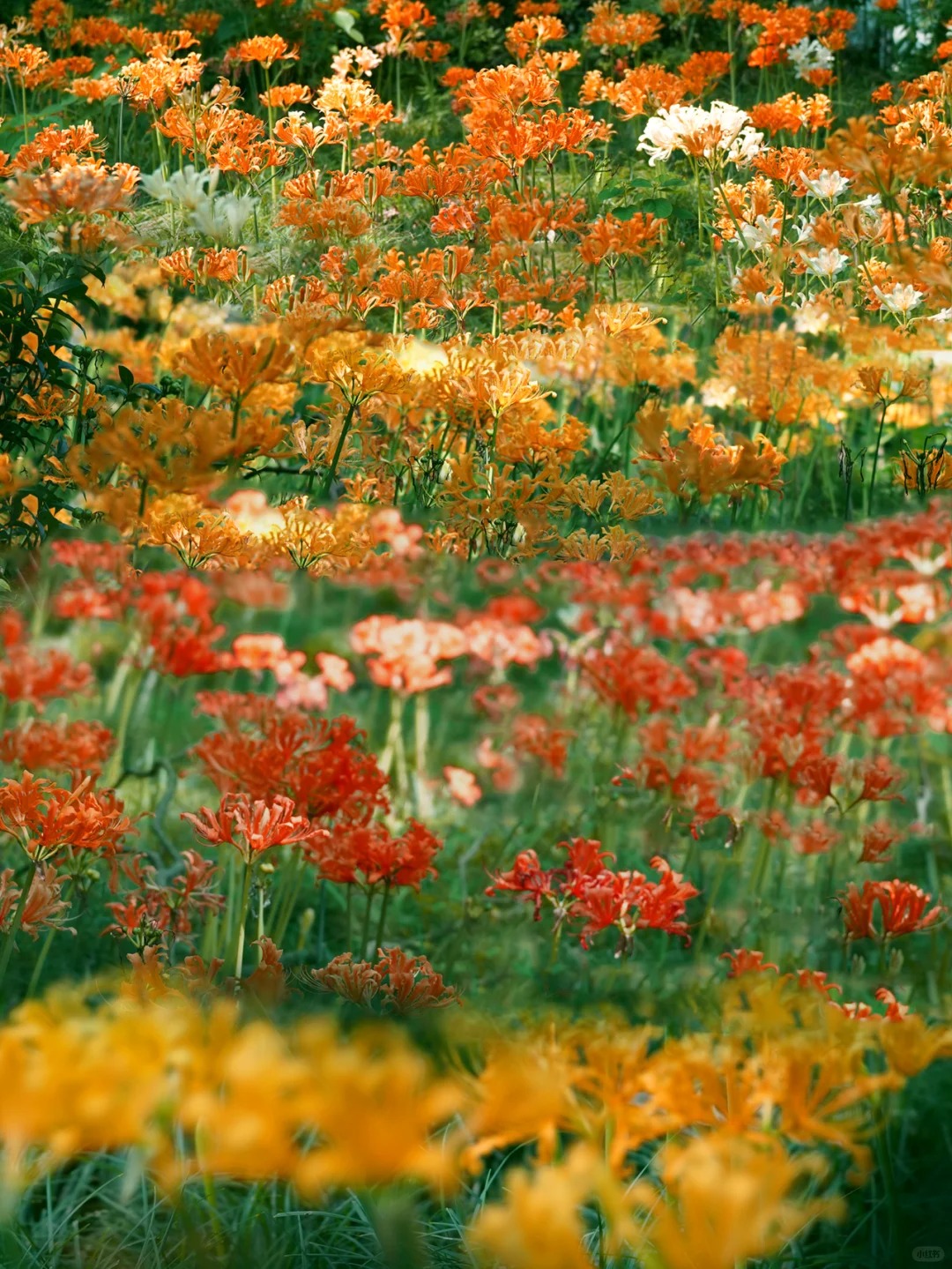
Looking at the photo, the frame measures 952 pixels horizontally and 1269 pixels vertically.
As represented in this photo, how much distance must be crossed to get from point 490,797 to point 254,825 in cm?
19

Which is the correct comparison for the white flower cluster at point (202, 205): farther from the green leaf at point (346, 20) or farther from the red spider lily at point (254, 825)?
the green leaf at point (346, 20)

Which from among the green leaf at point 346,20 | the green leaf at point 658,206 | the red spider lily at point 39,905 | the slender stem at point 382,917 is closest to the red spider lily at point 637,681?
the slender stem at point 382,917

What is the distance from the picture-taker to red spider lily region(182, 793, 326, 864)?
1072mm

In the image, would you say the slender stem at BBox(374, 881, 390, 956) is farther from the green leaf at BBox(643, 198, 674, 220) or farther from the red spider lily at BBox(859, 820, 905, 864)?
the green leaf at BBox(643, 198, 674, 220)

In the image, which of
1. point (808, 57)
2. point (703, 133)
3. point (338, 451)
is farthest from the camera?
point (808, 57)

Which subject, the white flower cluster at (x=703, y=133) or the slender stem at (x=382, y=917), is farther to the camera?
the white flower cluster at (x=703, y=133)

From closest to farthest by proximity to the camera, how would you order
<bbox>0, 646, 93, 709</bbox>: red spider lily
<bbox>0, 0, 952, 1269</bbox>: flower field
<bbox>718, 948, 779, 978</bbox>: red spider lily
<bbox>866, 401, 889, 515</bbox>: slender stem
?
<bbox>0, 0, 952, 1269</bbox>: flower field
<bbox>718, 948, 779, 978</bbox>: red spider lily
<bbox>0, 646, 93, 709</bbox>: red spider lily
<bbox>866, 401, 889, 515</bbox>: slender stem

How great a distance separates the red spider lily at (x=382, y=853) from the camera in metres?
1.04

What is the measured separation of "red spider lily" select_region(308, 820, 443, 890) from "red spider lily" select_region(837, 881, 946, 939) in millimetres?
309

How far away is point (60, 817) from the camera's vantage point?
3.74ft

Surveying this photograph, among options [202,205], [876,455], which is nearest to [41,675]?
[876,455]

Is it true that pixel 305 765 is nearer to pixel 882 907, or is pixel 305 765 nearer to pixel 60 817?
pixel 60 817

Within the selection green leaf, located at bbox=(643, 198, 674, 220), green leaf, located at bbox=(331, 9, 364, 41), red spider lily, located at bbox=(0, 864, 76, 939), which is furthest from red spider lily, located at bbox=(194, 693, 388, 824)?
green leaf, located at bbox=(331, 9, 364, 41)

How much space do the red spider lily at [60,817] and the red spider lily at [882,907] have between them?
568 millimetres
